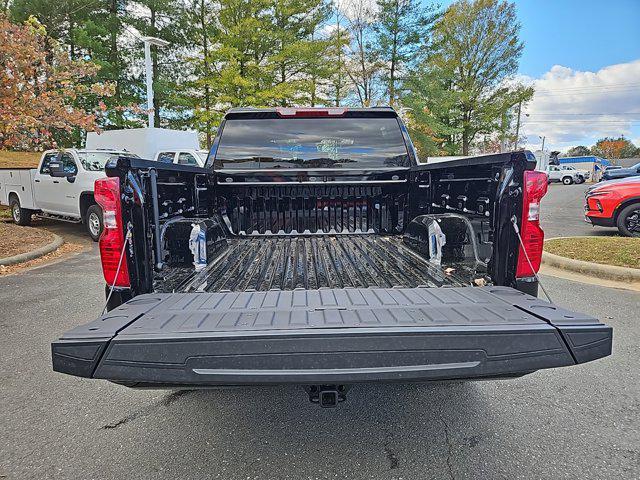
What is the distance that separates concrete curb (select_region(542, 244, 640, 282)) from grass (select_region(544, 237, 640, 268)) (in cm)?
26

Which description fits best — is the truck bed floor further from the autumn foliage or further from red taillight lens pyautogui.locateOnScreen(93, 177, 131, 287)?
the autumn foliage

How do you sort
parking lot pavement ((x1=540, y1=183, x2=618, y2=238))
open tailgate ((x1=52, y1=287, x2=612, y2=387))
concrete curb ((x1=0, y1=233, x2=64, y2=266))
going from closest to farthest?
open tailgate ((x1=52, y1=287, x2=612, y2=387)), concrete curb ((x1=0, y1=233, x2=64, y2=266)), parking lot pavement ((x1=540, y1=183, x2=618, y2=238))

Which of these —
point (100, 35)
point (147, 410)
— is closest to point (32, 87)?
point (147, 410)

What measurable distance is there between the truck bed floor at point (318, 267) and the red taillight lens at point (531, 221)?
0.36 metres

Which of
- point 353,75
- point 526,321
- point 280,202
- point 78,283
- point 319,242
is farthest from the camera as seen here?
point 353,75

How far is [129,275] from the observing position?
8.08ft

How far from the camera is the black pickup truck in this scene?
1735 millimetres

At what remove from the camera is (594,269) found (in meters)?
6.40

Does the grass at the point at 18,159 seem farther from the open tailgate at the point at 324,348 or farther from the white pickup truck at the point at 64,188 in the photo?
the open tailgate at the point at 324,348

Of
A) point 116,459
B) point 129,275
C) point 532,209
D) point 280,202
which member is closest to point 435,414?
point 532,209

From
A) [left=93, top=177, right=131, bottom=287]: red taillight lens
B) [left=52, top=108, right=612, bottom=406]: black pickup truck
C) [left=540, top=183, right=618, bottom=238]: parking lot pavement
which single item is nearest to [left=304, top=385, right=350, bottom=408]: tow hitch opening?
[left=52, top=108, right=612, bottom=406]: black pickup truck

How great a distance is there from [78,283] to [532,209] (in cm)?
640

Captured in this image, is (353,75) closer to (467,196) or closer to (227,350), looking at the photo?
(467,196)

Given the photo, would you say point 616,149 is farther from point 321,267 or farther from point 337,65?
point 321,267
